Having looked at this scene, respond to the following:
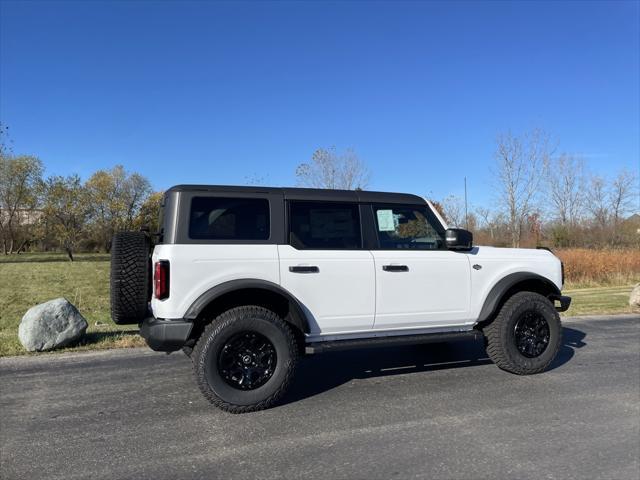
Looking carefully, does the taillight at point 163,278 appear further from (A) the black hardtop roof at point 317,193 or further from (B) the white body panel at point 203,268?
(A) the black hardtop roof at point 317,193

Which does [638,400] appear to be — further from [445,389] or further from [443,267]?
[443,267]

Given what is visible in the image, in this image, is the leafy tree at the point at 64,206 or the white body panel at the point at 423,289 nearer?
the white body panel at the point at 423,289

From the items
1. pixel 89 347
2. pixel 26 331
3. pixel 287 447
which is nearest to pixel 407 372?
pixel 287 447

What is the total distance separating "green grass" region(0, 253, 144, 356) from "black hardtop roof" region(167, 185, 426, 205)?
3541mm

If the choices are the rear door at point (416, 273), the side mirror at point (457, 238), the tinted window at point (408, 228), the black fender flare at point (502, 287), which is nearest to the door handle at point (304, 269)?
the rear door at point (416, 273)

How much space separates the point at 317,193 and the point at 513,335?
2692 mm

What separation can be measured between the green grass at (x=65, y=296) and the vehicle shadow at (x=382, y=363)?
2.92 m

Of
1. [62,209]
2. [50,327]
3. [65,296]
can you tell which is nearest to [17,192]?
[62,209]

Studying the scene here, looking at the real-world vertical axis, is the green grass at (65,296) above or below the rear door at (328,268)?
below

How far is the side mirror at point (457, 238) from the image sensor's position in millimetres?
5324

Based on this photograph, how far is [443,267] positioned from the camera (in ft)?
17.8

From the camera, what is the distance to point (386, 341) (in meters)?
5.09

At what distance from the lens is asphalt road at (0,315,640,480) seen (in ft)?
11.1

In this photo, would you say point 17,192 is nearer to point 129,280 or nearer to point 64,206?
point 64,206
